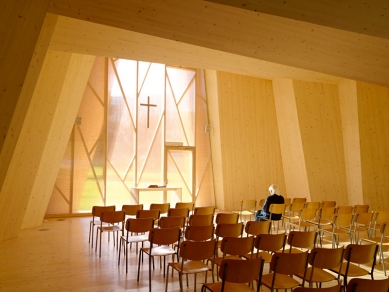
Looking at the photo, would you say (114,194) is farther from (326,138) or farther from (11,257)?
(326,138)

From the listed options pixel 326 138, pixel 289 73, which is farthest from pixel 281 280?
pixel 326 138

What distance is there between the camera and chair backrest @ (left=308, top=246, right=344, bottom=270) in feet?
11.9

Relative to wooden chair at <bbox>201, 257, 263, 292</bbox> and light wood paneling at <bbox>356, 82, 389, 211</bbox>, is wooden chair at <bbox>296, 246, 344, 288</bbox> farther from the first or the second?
light wood paneling at <bbox>356, 82, 389, 211</bbox>

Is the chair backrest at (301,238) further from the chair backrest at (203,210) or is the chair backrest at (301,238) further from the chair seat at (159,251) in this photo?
the chair backrest at (203,210)

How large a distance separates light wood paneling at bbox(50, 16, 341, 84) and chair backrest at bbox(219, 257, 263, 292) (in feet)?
14.8

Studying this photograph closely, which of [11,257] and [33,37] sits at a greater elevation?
[33,37]

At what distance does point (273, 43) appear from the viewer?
19.0 feet

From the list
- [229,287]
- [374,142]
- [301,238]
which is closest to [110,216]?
[229,287]

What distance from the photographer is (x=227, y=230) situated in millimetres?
4988

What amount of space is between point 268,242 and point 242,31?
327cm

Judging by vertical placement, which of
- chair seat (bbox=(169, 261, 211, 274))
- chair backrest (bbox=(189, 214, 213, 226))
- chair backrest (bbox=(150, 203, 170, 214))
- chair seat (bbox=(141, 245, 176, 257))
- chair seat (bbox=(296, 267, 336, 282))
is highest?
chair backrest (bbox=(150, 203, 170, 214))

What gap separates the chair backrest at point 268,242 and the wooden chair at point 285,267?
0.56 m

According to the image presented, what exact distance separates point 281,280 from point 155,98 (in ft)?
27.1

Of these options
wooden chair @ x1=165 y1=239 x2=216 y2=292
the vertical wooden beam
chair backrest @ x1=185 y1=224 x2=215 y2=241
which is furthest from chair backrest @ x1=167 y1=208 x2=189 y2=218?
the vertical wooden beam
